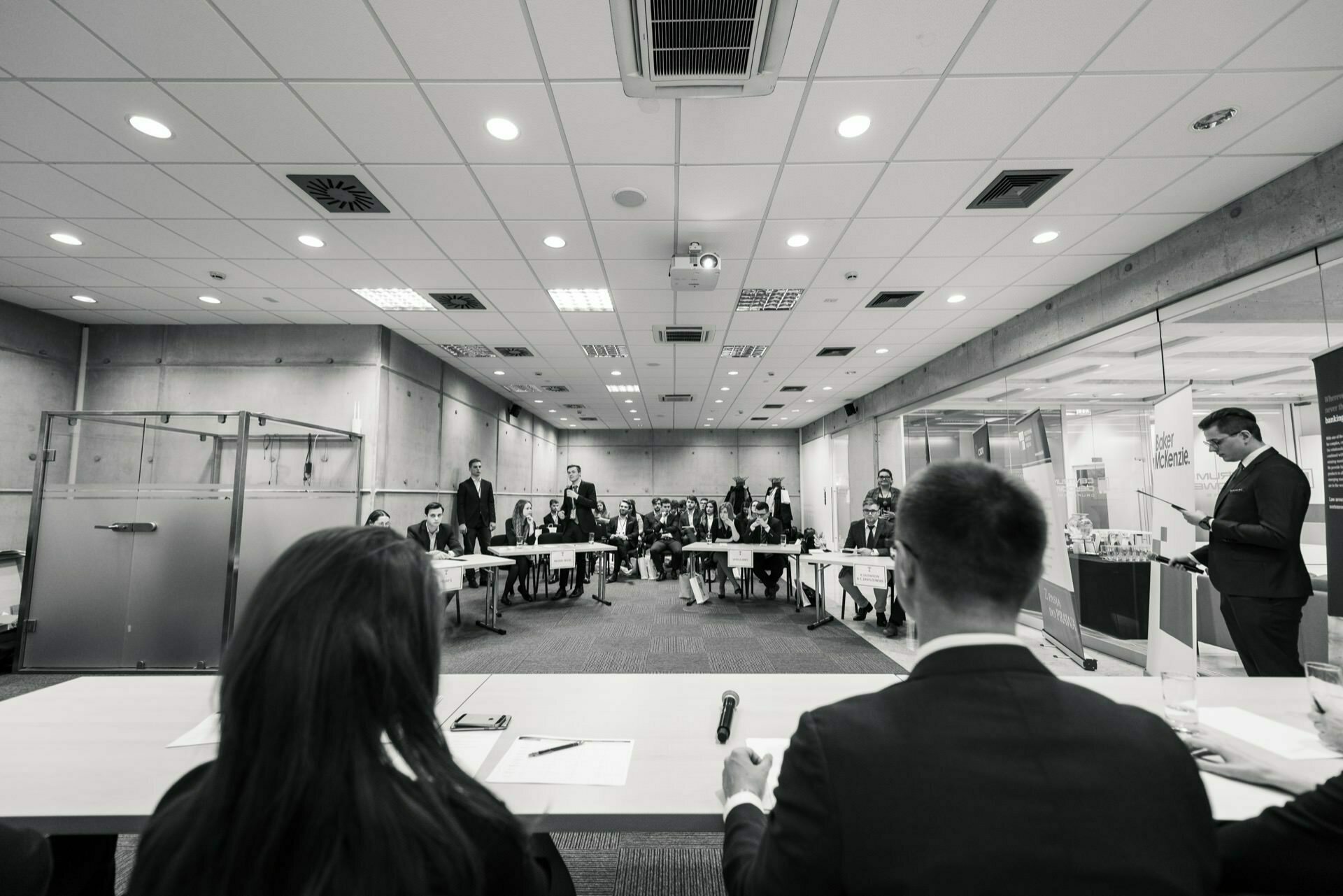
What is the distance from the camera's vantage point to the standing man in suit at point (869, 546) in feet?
19.1

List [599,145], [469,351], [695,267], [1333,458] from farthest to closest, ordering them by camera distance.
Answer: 1. [469,351]
2. [695,267]
3. [599,145]
4. [1333,458]

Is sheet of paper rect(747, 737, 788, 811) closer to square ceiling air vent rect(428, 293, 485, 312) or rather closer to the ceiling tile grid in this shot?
the ceiling tile grid

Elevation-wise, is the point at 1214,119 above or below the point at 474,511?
above

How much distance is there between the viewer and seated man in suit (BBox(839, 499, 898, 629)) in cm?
584

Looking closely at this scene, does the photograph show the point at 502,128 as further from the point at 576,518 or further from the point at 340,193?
the point at 576,518

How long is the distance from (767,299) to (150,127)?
4.84 metres

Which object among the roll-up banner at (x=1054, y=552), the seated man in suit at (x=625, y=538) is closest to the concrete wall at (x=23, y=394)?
the seated man in suit at (x=625, y=538)

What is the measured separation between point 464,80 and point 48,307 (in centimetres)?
660

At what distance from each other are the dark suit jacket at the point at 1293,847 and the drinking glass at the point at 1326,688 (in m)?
0.67

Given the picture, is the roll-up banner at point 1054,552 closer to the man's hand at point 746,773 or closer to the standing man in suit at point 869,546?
the man's hand at point 746,773

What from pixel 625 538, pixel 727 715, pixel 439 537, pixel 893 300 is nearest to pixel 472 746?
pixel 727 715

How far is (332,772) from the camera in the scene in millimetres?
609

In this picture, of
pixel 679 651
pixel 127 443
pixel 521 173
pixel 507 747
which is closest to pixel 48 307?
pixel 127 443

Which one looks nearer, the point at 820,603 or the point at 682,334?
the point at 820,603
